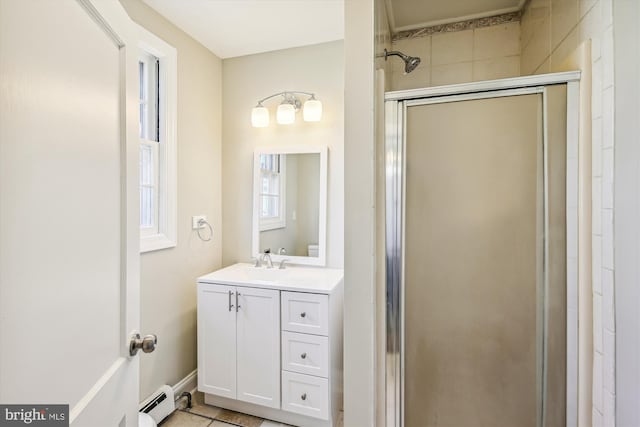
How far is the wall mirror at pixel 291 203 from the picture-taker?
90.0 inches

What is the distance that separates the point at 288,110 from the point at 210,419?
2.08 m

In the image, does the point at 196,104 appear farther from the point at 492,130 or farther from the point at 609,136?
the point at 609,136

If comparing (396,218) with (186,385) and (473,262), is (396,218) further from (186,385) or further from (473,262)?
(186,385)

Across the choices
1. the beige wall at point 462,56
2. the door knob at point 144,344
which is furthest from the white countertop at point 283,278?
the beige wall at point 462,56

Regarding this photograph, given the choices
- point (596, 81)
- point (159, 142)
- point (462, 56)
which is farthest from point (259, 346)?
point (462, 56)

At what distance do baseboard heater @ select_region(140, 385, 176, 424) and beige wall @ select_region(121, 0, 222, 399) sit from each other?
2.9 inches

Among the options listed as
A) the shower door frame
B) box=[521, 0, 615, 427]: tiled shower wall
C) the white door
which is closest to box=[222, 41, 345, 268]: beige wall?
the shower door frame

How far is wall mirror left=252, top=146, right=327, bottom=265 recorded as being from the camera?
229 centimetres

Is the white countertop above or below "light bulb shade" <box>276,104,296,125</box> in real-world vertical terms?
below

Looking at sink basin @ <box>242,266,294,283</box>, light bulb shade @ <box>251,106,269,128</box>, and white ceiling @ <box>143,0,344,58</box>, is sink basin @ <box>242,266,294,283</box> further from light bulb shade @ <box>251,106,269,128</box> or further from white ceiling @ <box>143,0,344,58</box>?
white ceiling @ <box>143,0,344,58</box>

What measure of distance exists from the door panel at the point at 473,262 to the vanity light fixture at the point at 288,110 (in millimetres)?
969

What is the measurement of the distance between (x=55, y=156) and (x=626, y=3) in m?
1.61

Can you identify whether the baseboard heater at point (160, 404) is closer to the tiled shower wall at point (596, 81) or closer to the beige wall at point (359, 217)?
the beige wall at point (359, 217)

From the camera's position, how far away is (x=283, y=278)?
205 cm
